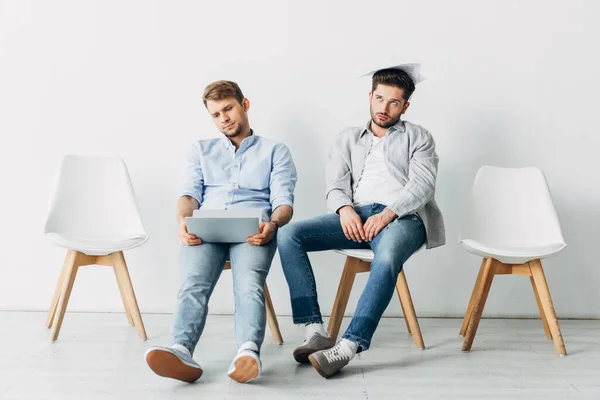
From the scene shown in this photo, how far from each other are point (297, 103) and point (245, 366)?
161 centimetres

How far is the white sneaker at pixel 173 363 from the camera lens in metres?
1.90

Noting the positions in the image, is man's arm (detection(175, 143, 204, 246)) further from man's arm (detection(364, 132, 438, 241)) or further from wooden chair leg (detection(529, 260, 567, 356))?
wooden chair leg (detection(529, 260, 567, 356))

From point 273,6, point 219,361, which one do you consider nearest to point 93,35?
point 273,6

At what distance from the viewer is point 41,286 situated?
10.7 feet

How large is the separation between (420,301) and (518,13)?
1.50 metres

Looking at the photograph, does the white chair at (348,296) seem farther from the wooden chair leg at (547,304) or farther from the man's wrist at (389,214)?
the wooden chair leg at (547,304)

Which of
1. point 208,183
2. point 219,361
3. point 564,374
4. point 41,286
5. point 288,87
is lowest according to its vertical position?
point 41,286

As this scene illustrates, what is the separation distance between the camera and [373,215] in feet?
8.21

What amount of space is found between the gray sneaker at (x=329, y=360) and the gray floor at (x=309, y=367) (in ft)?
0.12

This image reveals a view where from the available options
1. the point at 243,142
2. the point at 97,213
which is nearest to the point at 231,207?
the point at 243,142

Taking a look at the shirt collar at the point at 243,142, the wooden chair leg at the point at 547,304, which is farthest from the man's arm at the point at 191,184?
the wooden chair leg at the point at 547,304

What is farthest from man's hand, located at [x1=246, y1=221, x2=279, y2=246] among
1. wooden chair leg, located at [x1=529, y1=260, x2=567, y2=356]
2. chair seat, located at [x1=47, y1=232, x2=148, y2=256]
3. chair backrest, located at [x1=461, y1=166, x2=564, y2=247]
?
wooden chair leg, located at [x1=529, y1=260, x2=567, y2=356]

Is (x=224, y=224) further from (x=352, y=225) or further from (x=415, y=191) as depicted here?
(x=415, y=191)

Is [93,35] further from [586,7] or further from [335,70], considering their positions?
[586,7]
